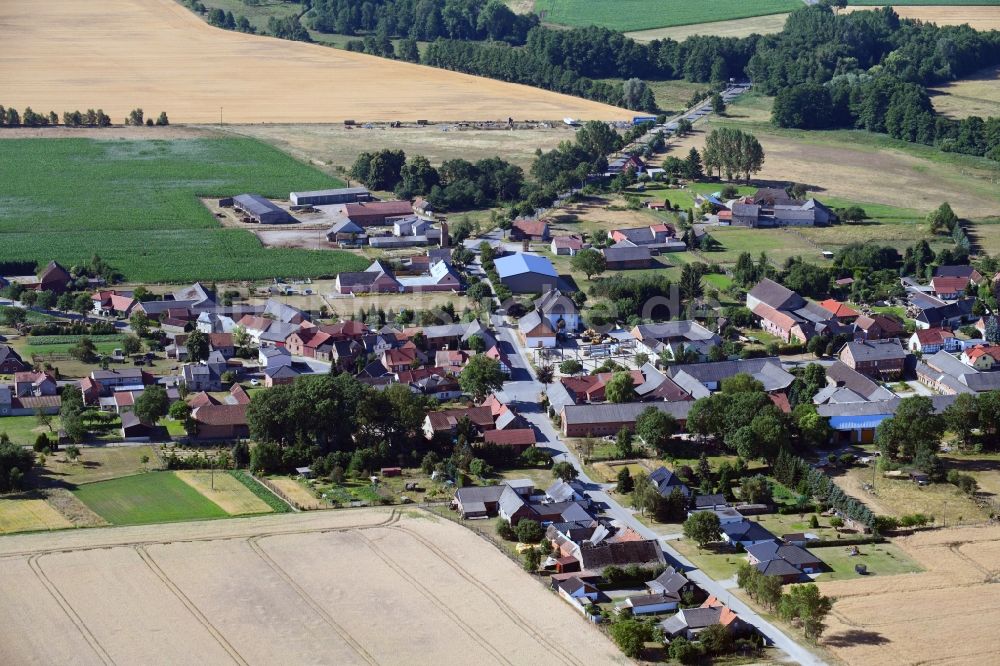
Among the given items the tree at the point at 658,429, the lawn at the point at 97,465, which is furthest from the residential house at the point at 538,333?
the lawn at the point at 97,465

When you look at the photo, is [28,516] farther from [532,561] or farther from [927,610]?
[927,610]

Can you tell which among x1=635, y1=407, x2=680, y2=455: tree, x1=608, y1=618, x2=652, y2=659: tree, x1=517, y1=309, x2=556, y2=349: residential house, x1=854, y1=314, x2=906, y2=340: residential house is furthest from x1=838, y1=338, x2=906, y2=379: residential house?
x1=608, y1=618, x2=652, y2=659: tree

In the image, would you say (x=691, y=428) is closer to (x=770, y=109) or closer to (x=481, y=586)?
(x=481, y=586)

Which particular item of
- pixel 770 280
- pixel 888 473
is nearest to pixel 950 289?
pixel 770 280

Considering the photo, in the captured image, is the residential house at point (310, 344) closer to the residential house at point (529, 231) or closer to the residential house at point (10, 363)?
the residential house at point (10, 363)

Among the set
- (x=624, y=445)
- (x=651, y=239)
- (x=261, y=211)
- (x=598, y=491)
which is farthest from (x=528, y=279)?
(x=598, y=491)
